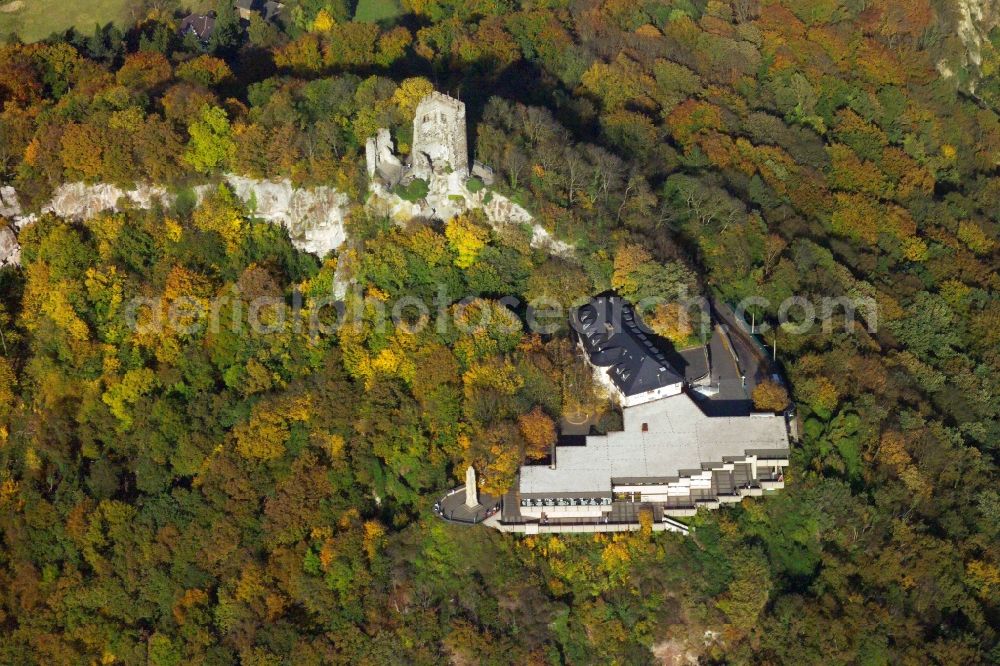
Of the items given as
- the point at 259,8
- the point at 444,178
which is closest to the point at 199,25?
the point at 259,8

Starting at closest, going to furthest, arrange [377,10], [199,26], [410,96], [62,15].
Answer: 1. [410,96]
2. [377,10]
3. [199,26]
4. [62,15]

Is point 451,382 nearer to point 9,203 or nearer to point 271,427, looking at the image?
point 271,427

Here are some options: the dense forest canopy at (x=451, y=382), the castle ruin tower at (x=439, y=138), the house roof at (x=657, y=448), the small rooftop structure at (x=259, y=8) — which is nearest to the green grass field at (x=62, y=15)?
the small rooftop structure at (x=259, y=8)

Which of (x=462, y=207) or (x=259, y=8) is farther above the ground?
(x=259, y=8)

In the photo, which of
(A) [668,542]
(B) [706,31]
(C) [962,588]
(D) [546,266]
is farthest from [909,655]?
(B) [706,31]

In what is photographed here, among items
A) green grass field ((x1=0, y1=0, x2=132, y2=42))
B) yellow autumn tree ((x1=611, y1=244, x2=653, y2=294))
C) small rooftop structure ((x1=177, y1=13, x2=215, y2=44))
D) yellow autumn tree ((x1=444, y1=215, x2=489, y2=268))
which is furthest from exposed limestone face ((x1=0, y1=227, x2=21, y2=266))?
yellow autumn tree ((x1=611, y1=244, x2=653, y2=294))

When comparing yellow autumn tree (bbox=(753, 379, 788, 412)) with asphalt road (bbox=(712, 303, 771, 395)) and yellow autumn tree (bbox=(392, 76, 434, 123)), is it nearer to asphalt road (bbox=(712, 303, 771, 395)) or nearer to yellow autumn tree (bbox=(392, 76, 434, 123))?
asphalt road (bbox=(712, 303, 771, 395))

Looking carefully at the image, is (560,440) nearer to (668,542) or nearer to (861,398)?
(668,542)
